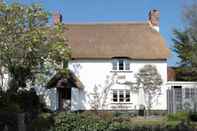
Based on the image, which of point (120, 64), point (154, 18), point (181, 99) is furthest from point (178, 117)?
point (154, 18)

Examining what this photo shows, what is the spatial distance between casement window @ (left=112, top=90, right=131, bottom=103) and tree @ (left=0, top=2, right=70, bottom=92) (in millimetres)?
9694

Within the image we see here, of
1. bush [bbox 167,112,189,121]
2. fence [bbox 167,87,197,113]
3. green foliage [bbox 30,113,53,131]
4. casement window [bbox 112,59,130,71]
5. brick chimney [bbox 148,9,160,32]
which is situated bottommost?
bush [bbox 167,112,189,121]

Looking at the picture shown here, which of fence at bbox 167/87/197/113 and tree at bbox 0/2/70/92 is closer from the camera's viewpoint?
tree at bbox 0/2/70/92

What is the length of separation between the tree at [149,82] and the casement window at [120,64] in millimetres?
1653

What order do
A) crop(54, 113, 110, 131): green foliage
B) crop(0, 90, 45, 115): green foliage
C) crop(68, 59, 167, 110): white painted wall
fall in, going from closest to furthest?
crop(54, 113, 110, 131): green foliage, crop(0, 90, 45, 115): green foliage, crop(68, 59, 167, 110): white painted wall

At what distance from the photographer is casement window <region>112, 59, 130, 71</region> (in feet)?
185

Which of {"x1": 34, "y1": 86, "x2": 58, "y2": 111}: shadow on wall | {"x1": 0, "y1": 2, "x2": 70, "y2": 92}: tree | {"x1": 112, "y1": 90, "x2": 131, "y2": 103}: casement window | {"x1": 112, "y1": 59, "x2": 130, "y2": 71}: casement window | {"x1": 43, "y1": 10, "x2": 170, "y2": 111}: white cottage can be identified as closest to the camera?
{"x1": 0, "y1": 2, "x2": 70, "y2": 92}: tree

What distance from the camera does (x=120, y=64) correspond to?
56.4m

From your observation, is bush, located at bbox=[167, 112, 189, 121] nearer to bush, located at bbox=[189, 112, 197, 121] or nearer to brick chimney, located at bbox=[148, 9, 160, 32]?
bush, located at bbox=[189, 112, 197, 121]

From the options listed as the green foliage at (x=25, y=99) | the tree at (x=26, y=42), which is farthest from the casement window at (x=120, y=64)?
the green foliage at (x=25, y=99)

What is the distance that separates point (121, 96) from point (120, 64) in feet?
11.2

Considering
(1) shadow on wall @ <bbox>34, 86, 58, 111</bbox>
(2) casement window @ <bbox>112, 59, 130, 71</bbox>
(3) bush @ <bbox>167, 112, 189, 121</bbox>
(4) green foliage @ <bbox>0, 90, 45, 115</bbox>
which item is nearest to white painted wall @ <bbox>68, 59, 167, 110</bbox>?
(2) casement window @ <bbox>112, 59, 130, 71</bbox>

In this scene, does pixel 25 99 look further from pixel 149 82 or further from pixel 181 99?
pixel 181 99

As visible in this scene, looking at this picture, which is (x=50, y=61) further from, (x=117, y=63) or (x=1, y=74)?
(x=117, y=63)
